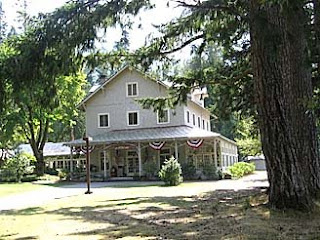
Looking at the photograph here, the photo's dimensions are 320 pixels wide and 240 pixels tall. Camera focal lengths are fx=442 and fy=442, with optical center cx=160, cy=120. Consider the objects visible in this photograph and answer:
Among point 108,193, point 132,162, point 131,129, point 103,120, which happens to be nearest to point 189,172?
point 132,162

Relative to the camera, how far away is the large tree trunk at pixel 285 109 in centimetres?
961

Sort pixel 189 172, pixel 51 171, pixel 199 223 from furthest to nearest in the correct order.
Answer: pixel 51 171 → pixel 189 172 → pixel 199 223

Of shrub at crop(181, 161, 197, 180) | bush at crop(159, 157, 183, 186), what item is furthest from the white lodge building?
bush at crop(159, 157, 183, 186)

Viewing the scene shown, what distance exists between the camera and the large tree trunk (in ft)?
31.5

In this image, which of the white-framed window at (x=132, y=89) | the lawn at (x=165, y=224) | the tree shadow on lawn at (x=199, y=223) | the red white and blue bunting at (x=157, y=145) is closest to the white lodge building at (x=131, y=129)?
the white-framed window at (x=132, y=89)

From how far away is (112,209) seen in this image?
13.3 m

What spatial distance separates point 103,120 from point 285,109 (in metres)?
26.9

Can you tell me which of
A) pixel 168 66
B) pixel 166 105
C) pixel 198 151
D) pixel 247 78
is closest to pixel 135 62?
pixel 168 66

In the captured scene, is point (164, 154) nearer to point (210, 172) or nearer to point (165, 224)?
point (210, 172)

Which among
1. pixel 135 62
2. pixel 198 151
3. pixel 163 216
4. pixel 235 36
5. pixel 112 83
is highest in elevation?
pixel 112 83

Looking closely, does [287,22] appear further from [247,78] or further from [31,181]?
[31,181]

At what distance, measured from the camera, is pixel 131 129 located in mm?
34844

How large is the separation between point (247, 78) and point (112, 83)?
73.2 ft

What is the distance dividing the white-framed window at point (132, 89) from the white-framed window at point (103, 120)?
100.0 inches
